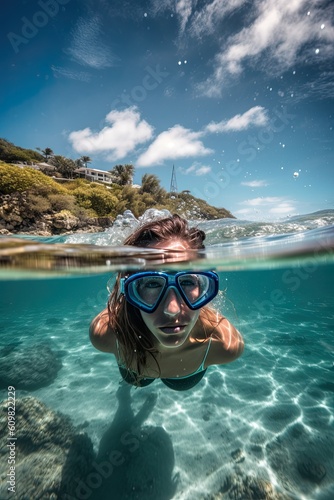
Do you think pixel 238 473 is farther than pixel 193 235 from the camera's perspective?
No

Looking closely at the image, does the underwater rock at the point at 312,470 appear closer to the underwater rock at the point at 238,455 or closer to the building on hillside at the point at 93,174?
the underwater rock at the point at 238,455

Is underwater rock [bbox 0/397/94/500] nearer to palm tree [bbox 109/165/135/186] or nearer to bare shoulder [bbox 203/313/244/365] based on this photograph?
bare shoulder [bbox 203/313/244/365]

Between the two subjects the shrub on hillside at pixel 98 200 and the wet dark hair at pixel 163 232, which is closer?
the wet dark hair at pixel 163 232

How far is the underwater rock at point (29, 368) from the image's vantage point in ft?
25.2

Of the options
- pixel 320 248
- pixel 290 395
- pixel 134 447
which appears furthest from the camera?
pixel 320 248

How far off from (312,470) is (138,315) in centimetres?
444

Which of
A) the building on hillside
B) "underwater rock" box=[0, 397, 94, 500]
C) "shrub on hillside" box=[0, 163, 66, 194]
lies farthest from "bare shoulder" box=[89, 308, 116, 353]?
the building on hillside

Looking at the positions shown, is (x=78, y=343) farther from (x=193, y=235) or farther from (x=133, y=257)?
(x=193, y=235)

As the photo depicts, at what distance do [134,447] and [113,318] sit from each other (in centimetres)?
293

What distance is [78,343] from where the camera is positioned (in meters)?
11.4

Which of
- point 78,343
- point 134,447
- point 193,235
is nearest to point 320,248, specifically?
point 193,235

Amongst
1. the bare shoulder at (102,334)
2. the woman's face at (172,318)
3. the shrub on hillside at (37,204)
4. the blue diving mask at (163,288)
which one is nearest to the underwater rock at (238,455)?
the bare shoulder at (102,334)

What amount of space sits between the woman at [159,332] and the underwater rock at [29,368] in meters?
4.63

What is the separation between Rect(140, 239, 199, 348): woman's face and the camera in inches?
131
